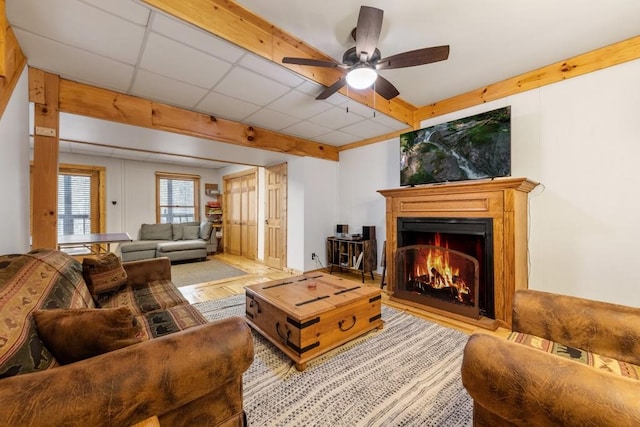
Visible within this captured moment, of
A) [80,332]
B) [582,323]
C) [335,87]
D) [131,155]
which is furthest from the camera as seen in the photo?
[131,155]

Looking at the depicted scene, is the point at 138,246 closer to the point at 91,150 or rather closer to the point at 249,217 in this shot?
the point at 91,150

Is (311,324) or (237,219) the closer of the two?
(311,324)

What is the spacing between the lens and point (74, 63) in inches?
86.1

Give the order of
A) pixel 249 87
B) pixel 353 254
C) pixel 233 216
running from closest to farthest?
pixel 249 87
pixel 353 254
pixel 233 216

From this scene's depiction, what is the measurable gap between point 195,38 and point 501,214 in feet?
10.1

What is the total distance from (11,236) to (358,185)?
4100 mm

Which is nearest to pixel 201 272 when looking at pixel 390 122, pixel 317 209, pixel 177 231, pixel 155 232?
pixel 177 231

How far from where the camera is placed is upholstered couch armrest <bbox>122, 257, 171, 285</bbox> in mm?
2391

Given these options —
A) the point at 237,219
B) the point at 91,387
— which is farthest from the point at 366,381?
the point at 237,219

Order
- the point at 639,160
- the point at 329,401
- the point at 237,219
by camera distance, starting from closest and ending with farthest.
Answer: the point at 329,401
the point at 639,160
the point at 237,219

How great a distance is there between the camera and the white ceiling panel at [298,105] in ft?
9.29

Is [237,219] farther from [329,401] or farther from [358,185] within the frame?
[329,401]

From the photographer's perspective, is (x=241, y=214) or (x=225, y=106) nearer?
(x=225, y=106)

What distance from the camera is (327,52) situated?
234 cm
